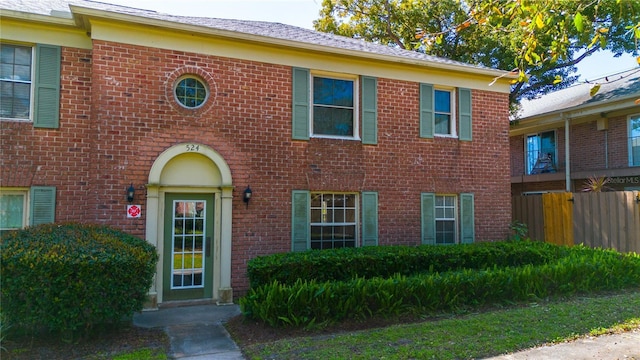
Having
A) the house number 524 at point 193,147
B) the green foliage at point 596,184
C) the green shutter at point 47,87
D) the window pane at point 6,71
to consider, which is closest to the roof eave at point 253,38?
the green shutter at point 47,87

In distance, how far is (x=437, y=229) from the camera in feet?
35.4

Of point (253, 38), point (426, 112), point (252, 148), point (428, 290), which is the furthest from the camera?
point (426, 112)

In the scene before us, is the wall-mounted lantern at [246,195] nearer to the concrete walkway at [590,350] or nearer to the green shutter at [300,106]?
the green shutter at [300,106]

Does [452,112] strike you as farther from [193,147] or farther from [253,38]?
[193,147]

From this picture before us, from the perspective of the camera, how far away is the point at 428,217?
1053 centimetres

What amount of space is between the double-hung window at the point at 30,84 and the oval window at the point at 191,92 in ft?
6.95

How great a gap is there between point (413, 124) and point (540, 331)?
18.9 feet

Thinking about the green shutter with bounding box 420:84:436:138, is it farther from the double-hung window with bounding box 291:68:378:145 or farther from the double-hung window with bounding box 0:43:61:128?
the double-hung window with bounding box 0:43:61:128

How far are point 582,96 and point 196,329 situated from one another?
16768mm

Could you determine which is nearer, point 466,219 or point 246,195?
point 246,195

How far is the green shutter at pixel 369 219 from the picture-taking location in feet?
32.3

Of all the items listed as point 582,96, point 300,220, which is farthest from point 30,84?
point 582,96

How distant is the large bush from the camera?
530 centimetres

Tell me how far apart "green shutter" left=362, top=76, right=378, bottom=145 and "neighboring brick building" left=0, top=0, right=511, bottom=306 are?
2.0 inches
